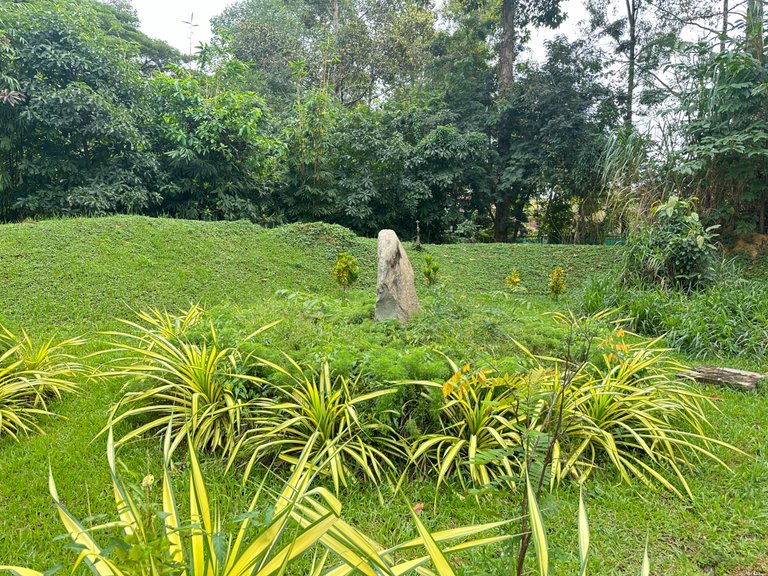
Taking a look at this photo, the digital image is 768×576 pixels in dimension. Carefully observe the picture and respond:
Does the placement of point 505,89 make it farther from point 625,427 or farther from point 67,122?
point 625,427

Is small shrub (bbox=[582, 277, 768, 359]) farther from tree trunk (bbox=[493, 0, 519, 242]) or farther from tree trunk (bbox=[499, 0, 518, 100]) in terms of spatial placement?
tree trunk (bbox=[499, 0, 518, 100])

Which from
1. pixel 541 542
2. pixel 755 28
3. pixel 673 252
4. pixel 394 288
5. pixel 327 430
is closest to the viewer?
pixel 541 542

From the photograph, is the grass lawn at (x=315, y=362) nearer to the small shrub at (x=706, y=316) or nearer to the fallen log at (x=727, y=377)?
the fallen log at (x=727, y=377)

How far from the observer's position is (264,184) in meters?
8.27

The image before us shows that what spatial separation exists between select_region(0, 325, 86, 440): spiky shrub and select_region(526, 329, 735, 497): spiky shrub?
2.48 metres

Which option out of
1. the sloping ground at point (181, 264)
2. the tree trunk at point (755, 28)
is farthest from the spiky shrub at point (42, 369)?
the tree trunk at point (755, 28)

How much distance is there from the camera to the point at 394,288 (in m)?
3.31

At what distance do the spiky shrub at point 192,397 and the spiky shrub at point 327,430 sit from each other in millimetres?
137

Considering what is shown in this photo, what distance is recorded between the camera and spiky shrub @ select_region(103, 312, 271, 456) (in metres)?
2.14

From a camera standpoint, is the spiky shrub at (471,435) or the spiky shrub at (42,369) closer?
the spiky shrub at (471,435)

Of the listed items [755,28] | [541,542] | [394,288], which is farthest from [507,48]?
[541,542]

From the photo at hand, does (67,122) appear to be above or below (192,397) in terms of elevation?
above

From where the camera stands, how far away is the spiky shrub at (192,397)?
7.02 feet

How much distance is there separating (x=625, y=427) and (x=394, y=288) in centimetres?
172
